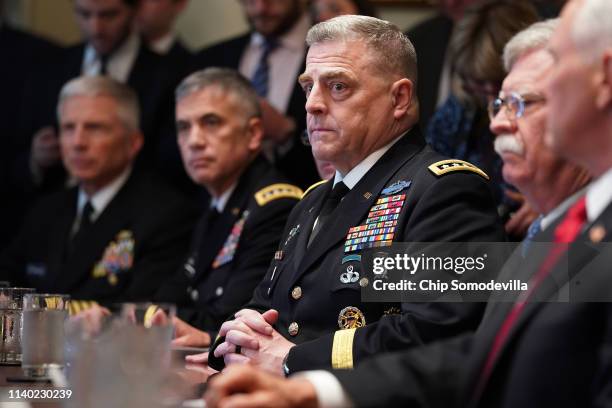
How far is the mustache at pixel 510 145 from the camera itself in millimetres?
2774

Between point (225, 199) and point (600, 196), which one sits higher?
point (225, 199)

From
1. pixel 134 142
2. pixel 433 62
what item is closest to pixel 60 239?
pixel 134 142

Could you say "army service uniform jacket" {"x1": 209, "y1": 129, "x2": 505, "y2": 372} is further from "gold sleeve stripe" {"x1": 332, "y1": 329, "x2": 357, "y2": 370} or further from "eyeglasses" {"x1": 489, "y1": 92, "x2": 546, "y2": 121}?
"eyeglasses" {"x1": 489, "y1": 92, "x2": 546, "y2": 121}

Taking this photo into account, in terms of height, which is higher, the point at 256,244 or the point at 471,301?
the point at 256,244

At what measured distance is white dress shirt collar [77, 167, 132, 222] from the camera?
192 inches

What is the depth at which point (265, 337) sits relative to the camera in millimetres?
2979

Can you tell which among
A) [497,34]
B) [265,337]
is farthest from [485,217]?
[497,34]

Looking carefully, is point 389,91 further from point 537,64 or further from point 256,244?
point 256,244

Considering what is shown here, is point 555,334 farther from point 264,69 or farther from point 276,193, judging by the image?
point 264,69

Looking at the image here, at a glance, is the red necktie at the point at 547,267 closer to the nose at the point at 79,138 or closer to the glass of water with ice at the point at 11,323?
the glass of water with ice at the point at 11,323

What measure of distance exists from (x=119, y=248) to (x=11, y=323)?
63.4 inches

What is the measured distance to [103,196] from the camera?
16.2 ft

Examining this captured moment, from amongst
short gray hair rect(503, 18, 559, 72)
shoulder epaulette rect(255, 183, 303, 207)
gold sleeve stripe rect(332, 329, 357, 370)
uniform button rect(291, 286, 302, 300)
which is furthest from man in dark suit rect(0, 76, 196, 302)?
short gray hair rect(503, 18, 559, 72)

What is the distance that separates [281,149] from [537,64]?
1878 millimetres
